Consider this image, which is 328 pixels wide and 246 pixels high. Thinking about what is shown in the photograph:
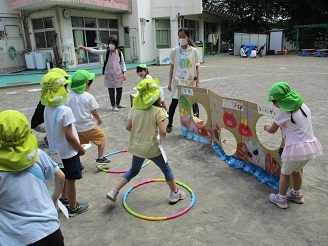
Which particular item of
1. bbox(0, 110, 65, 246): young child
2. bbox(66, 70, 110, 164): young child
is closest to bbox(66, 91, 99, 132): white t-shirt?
bbox(66, 70, 110, 164): young child

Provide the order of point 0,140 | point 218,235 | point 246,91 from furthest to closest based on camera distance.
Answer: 1. point 246,91
2. point 218,235
3. point 0,140

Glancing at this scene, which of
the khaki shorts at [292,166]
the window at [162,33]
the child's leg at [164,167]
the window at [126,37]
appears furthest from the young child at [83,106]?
the window at [162,33]

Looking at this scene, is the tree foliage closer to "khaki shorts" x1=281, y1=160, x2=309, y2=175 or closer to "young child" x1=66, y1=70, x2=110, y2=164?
"khaki shorts" x1=281, y1=160, x2=309, y2=175

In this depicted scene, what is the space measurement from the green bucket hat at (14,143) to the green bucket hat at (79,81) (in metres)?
2.03

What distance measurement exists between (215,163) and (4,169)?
10.3ft

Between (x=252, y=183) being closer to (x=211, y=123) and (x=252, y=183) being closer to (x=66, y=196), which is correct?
(x=211, y=123)

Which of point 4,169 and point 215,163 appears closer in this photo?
point 4,169

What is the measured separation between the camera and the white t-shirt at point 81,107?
380 cm

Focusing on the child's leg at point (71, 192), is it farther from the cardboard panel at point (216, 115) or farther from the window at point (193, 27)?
the window at point (193, 27)

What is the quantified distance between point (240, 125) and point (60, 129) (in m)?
2.37

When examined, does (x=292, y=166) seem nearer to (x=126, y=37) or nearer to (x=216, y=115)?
(x=216, y=115)

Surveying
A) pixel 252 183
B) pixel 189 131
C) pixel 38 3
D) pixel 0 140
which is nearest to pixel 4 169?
pixel 0 140

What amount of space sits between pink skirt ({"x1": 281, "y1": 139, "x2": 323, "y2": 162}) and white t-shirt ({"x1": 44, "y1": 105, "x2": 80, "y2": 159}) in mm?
2177

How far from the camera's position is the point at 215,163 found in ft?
14.1
